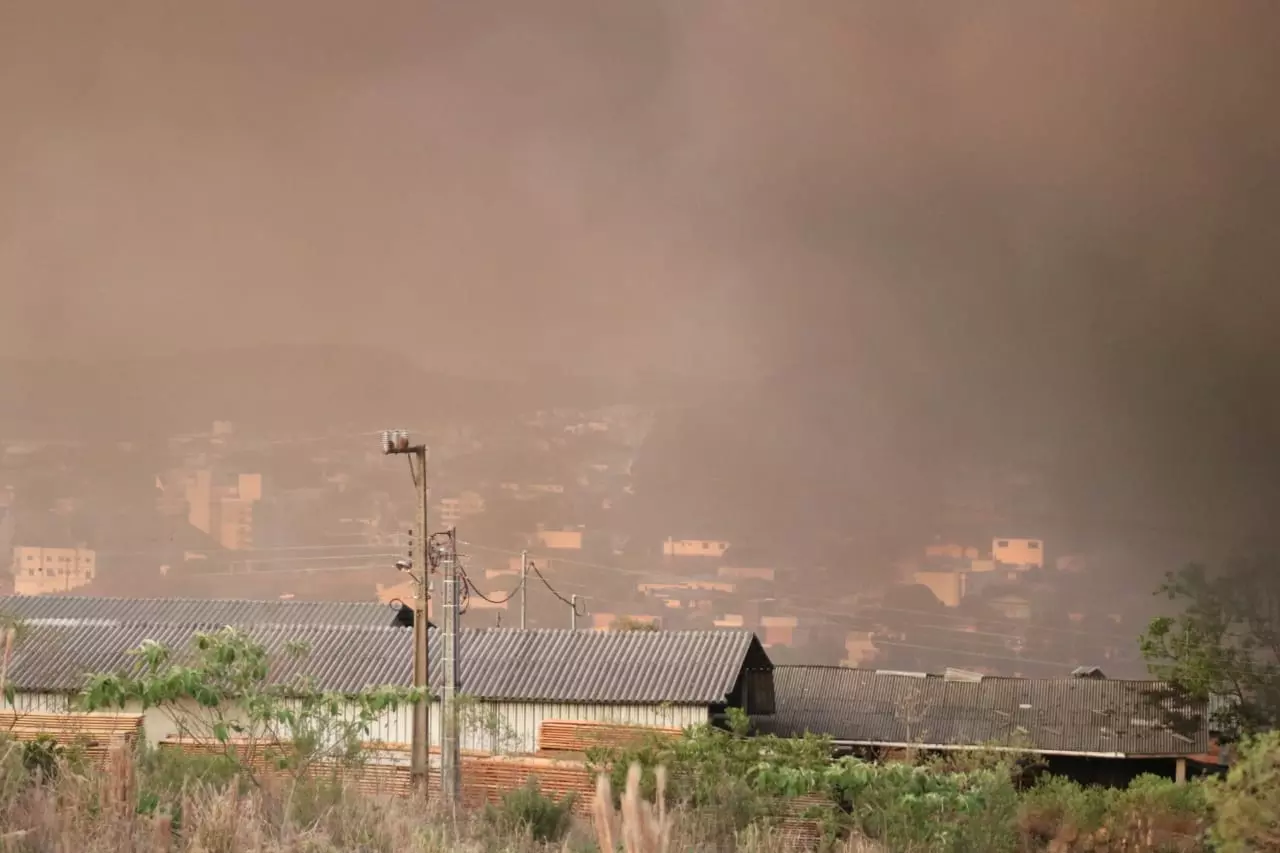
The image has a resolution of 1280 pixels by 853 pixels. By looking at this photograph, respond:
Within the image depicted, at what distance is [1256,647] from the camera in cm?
2023

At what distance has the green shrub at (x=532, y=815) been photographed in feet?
28.0

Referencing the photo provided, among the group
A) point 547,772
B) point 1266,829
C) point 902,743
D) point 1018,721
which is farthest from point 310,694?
point 1018,721

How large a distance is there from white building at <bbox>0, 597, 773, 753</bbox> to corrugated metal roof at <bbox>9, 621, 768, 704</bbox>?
1 cm

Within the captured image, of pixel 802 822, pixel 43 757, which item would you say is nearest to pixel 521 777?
pixel 802 822

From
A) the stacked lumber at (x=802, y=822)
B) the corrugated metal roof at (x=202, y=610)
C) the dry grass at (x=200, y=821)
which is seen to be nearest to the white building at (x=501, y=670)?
the corrugated metal roof at (x=202, y=610)

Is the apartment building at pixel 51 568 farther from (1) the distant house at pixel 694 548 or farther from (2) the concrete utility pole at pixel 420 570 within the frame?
(2) the concrete utility pole at pixel 420 570

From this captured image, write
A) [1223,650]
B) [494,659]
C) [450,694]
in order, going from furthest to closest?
[1223,650], [494,659], [450,694]

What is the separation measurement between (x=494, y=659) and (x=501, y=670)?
48 centimetres

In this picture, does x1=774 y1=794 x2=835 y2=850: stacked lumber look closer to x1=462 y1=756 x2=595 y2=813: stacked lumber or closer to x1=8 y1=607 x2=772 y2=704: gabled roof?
x1=462 y1=756 x2=595 y2=813: stacked lumber

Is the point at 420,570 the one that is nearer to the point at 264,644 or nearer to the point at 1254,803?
the point at 264,644

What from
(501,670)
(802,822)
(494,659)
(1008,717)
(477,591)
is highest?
(477,591)

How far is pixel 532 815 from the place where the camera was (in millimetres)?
8789

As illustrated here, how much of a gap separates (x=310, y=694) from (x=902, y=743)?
434 inches

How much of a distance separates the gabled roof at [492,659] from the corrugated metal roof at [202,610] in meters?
4.89
